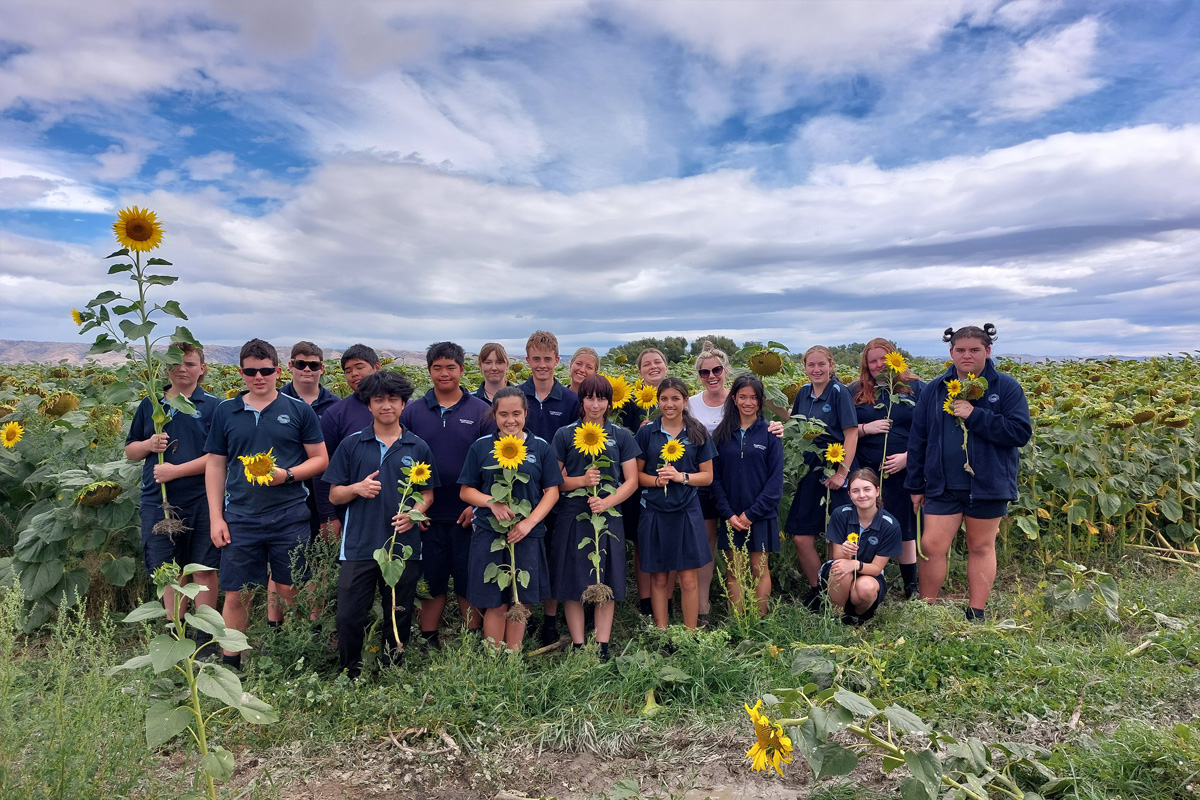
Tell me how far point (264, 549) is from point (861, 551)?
390 cm

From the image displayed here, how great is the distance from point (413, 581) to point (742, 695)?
Result: 2025 mm

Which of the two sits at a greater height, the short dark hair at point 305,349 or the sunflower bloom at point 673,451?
the short dark hair at point 305,349

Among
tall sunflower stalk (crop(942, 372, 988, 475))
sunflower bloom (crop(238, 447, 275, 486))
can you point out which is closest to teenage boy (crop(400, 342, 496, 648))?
sunflower bloom (crop(238, 447, 275, 486))

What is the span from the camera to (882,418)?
18.3ft

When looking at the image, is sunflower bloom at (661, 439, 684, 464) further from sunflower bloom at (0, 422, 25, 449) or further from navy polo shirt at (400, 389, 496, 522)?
sunflower bloom at (0, 422, 25, 449)

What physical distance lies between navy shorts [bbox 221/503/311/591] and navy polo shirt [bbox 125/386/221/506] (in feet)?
1.49

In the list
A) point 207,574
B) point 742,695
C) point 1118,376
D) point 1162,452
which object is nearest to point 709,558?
Answer: point 742,695

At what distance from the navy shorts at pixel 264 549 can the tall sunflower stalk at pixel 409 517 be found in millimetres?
617

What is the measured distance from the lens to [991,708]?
12.4 ft

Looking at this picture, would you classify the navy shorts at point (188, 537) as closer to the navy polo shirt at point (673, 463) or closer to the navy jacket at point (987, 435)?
the navy polo shirt at point (673, 463)

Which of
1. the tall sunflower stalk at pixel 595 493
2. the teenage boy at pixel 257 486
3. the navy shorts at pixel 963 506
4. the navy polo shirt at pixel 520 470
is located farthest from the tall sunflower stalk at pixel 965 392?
the teenage boy at pixel 257 486

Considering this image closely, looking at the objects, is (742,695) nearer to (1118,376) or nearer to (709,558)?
(709,558)

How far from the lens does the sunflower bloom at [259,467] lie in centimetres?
414

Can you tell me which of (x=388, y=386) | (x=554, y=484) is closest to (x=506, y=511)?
(x=554, y=484)
